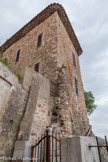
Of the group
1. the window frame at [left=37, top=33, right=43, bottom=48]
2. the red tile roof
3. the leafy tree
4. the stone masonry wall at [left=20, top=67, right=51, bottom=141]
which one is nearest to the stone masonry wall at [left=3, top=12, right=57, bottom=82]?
the window frame at [left=37, top=33, right=43, bottom=48]

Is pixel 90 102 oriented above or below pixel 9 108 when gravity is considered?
above

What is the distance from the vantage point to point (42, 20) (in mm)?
10273

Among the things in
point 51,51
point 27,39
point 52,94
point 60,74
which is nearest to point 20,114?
point 52,94

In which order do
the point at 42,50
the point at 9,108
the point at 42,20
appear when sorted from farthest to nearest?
the point at 42,20, the point at 42,50, the point at 9,108

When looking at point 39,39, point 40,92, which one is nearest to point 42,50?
point 39,39

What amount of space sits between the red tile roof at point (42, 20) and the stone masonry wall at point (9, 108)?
7866 mm

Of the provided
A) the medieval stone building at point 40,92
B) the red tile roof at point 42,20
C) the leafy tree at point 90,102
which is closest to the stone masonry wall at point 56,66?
the medieval stone building at point 40,92

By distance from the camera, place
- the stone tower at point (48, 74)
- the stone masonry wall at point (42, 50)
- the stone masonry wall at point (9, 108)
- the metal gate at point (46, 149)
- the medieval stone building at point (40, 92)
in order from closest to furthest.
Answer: the metal gate at point (46, 149) → the stone masonry wall at point (9, 108) → the medieval stone building at point (40, 92) → the stone tower at point (48, 74) → the stone masonry wall at point (42, 50)

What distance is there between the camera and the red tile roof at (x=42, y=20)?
952 cm

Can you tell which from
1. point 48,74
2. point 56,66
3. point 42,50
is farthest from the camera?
point 42,50

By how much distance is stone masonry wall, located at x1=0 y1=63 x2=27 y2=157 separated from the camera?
344cm

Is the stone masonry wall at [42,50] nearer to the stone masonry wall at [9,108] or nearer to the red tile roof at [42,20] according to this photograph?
the red tile roof at [42,20]

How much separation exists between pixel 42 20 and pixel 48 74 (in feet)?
19.9

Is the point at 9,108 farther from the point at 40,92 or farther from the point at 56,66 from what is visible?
the point at 56,66
